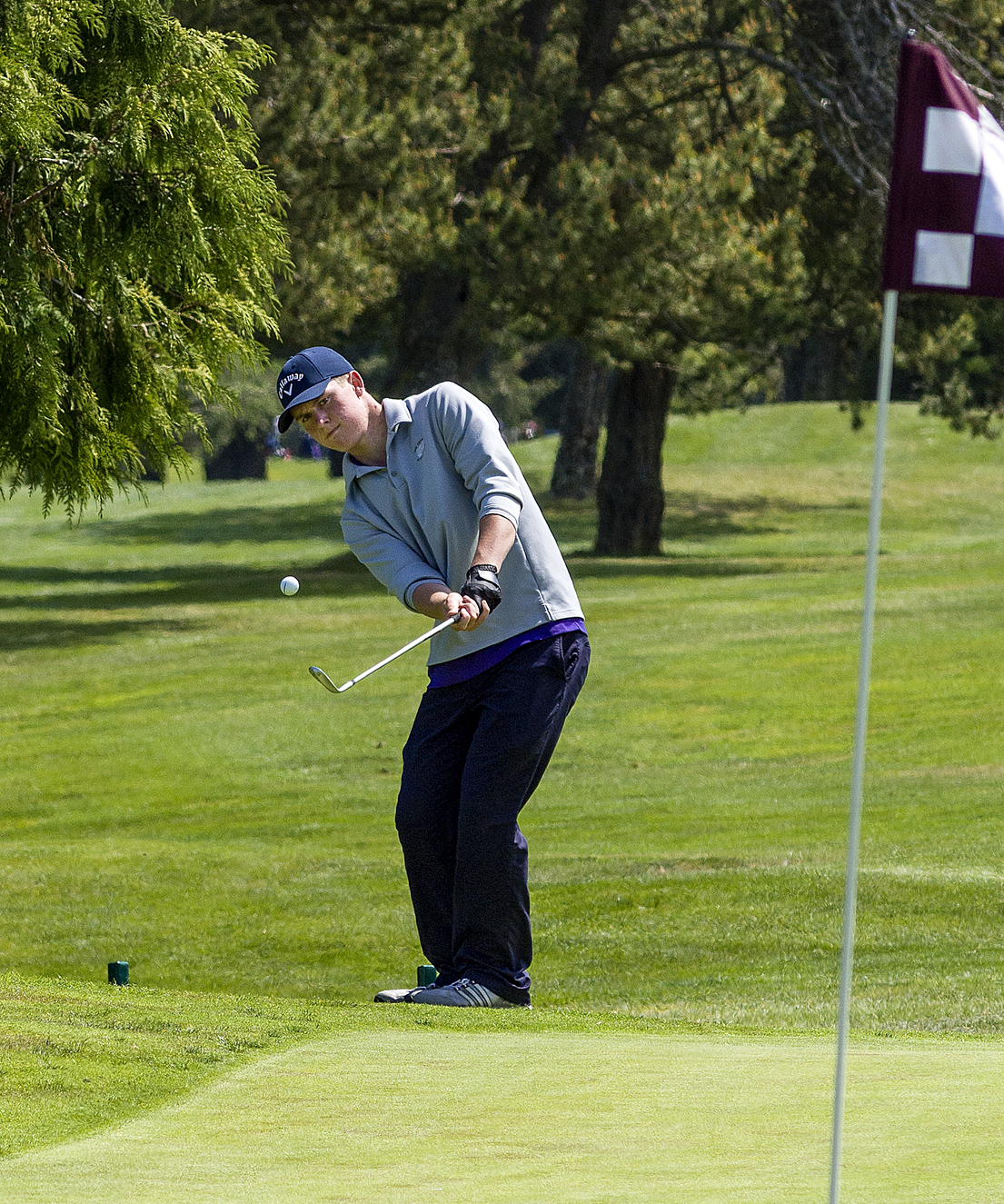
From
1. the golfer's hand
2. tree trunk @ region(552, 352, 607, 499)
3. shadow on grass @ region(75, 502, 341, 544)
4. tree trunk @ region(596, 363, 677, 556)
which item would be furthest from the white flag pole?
tree trunk @ region(552, 352, 607, 499)

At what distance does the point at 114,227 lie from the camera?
13250mm

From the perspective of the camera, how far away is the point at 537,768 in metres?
6.15

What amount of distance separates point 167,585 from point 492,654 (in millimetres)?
27746

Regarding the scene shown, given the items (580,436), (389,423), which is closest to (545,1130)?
(389,423)

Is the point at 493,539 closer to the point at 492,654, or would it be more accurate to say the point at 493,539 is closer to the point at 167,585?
the point at 492,654

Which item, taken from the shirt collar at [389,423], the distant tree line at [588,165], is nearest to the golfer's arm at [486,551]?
the shirt collar at [389,423]

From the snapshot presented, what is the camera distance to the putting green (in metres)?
3.72

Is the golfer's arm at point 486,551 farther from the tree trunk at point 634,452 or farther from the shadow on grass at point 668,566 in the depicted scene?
the tree trunk at point 634,452

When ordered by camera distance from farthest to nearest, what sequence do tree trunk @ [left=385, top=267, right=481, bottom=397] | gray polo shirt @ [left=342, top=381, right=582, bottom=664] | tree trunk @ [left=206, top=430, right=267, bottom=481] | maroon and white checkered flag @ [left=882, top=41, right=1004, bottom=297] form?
tree trunk @ [left=206, top=430, right=267, bottom=481]
tree trunk @ [left=385, top=267, right=481, bottom=397]
gray polo shirt @ [left=342, top=381, right=582, bottom=664]
maroon and white checkered flag @ [left=882, top=41, right=1004, bottom=297]

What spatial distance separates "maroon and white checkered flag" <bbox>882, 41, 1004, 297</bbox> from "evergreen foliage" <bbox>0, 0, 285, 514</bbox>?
30.6ft

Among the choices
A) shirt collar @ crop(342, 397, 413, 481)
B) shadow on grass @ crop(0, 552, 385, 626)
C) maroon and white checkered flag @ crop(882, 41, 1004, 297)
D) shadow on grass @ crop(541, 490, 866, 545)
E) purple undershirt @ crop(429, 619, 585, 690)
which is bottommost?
shadow on grass @ crop(0, 552, 385, 626)

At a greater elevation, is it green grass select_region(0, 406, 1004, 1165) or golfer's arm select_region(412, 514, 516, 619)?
golfer's arm select_region(412, 514, 516, 619)

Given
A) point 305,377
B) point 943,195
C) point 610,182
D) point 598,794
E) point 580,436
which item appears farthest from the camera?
point 580,436

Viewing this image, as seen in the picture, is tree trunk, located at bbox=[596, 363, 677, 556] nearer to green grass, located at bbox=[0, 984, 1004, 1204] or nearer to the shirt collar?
the shirt collar
